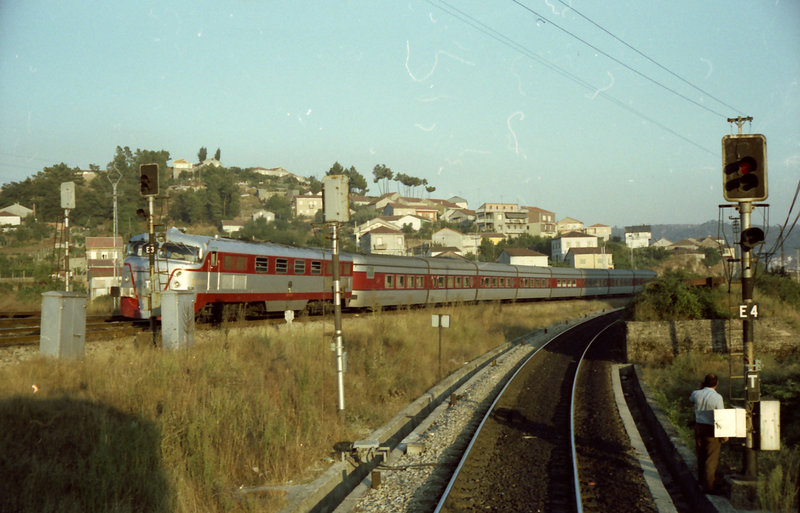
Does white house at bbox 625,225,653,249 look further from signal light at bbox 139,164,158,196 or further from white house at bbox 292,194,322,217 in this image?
signal light at bbox 139,164,158,196

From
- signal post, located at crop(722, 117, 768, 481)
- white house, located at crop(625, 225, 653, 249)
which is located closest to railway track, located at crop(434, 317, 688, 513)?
signal post, located at crop(722, 117, 768, 481)

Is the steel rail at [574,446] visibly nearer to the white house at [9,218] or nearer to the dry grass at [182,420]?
the dry grass at [182,420]

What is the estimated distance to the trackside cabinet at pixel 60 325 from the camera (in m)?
12.6

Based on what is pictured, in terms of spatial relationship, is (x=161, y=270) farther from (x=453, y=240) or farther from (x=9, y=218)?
(x=453, y=240)

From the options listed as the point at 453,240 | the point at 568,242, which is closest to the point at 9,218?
the point at 453,240

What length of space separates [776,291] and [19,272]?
56.5m

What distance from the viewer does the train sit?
18.3 metres

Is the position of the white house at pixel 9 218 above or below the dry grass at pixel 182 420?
above

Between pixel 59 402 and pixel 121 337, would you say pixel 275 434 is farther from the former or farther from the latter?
pixel 121 337

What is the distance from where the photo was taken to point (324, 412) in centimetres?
1193

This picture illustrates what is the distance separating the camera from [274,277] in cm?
2125

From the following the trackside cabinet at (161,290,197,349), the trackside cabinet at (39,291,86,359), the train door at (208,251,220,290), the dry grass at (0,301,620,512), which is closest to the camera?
the dry grass at (0,301,620,512)

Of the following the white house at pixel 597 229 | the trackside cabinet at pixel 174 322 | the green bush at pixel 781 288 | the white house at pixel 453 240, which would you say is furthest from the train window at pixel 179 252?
the white house at pixel 597 229

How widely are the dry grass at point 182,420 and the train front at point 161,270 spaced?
2564 millimetres
